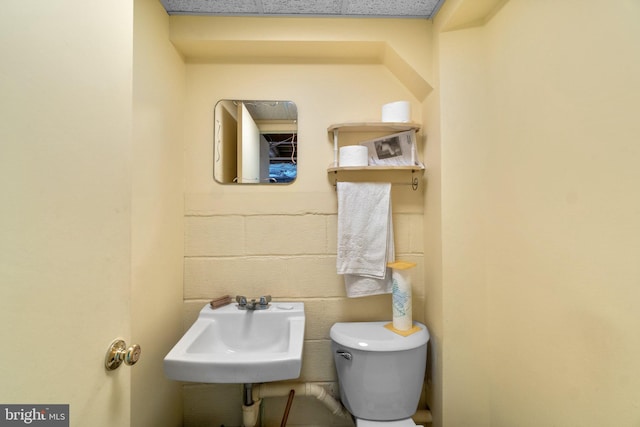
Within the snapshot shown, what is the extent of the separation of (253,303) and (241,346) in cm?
22

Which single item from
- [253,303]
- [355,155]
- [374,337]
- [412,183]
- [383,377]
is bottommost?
[383,377]

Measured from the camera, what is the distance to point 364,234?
1318mm

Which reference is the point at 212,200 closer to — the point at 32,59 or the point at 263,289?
the point at 263,289

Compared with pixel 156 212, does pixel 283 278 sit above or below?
below

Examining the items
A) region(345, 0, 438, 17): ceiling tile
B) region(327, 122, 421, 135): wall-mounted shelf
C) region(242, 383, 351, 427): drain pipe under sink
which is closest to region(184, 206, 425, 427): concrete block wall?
region(242, 383, 351, 427): drain pipe under sink

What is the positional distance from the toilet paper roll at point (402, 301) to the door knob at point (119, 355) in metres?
1.04

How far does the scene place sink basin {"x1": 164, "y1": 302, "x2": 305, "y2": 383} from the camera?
917 mm

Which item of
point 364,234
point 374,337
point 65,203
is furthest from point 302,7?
point 374,337

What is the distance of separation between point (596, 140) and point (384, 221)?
788mm

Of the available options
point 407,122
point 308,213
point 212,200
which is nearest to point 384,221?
point 308,213

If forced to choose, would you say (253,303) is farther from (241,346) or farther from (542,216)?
(542,216)

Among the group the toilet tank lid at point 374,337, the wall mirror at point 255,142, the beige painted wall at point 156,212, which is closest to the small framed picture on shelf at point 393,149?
the wall mirror at point 255,142

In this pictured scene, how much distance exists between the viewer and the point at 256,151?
139cm

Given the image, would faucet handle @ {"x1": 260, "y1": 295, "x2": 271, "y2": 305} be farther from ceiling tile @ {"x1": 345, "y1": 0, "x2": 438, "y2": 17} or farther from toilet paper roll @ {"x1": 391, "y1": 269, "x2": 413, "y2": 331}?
ceiling tile @ {"x1": 345, "y1": 0, "x2": 438, "y2": 17}
